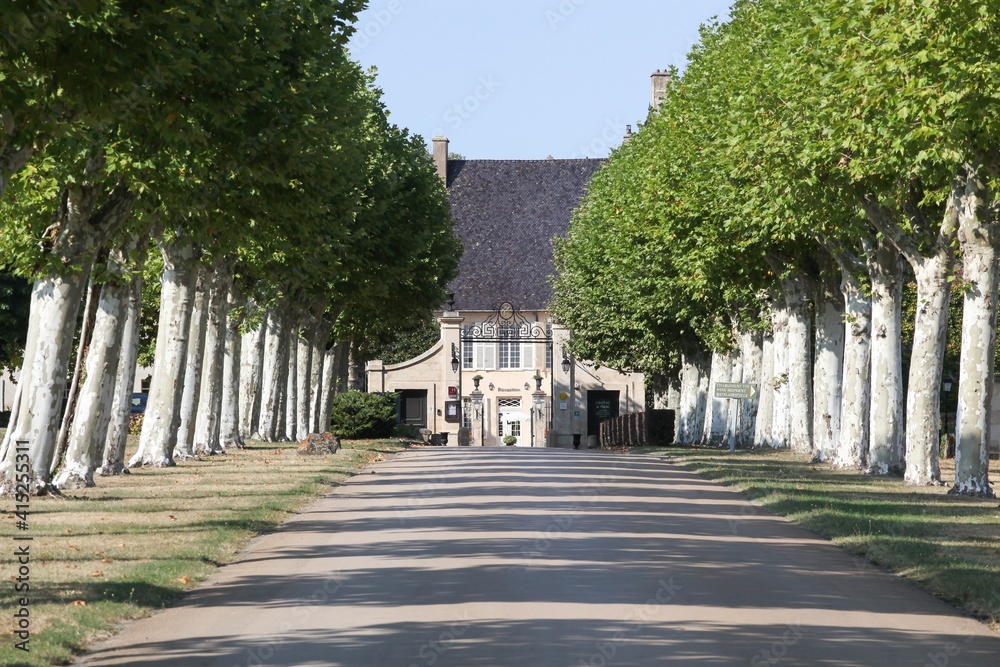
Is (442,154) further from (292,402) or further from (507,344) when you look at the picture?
(292,402)

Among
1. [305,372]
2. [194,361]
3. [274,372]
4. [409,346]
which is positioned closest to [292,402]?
[305,372]

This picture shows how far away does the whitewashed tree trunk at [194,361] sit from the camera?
33.7 meters

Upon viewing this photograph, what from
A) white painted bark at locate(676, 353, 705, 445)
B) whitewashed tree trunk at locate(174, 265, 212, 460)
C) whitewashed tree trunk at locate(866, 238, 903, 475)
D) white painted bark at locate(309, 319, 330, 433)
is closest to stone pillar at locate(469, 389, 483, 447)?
white painted bark at locate(676, 353, 705, 445)

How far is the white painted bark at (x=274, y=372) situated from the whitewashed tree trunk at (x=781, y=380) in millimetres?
14953

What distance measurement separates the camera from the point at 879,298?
103 ft

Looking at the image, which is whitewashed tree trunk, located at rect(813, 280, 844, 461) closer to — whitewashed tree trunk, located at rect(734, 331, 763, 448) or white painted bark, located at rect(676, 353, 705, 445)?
whitewashed tree trunk, located at rect(734, 331, 763, 448)

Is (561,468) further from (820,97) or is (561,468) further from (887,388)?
(820,97)

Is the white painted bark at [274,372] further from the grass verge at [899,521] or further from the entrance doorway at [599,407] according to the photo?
the entrance doorway at [599,407]

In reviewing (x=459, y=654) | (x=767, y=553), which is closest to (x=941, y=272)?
(x=767, y=553)

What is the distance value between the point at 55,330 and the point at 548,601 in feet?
38.3

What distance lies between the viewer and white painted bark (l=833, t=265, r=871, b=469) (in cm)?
3372

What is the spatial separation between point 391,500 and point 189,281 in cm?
951

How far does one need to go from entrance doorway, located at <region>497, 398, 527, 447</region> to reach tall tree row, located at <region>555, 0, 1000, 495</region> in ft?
138

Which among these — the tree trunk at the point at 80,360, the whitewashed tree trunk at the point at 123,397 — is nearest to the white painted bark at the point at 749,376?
the whitewashed tree trunk at the point at 123,397
